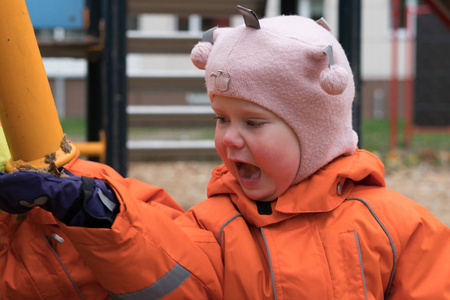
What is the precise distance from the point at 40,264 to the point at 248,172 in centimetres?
49

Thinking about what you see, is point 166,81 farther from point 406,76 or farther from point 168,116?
A: point 406,76

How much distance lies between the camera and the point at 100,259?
1.04 meters

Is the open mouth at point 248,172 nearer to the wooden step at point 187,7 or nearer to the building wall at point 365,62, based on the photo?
the wooden step at point 187,7

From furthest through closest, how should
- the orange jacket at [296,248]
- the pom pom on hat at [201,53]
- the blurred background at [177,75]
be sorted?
the blurred background at [177,75], the pom pom on hat at [201,53], the orange jacket at [296,248]

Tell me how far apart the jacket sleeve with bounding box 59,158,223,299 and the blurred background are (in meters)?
0.94

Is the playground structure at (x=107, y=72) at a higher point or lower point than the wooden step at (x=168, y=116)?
higher

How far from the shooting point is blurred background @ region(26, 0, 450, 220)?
7.61ft

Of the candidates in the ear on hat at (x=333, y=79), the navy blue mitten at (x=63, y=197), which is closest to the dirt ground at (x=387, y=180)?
the ear on hat at (x=333, y=79)

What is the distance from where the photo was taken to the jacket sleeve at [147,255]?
1035 millimetres

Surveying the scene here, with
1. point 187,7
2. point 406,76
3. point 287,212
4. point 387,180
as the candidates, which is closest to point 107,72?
point 287,212

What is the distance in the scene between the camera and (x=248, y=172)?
51.6 inches

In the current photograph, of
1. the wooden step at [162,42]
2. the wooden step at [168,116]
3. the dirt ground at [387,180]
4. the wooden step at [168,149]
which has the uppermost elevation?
the wooden step at [162,42]

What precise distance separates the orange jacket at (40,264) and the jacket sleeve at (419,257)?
635 mm

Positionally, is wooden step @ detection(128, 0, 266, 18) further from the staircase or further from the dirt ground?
the dirt ground
